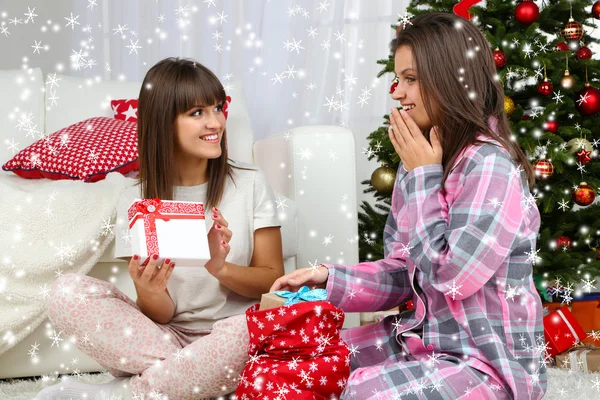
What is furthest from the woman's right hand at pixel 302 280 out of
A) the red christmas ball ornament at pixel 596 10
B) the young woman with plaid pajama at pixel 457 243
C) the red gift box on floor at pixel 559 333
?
the red christmas ball ornament at pixel 596 10

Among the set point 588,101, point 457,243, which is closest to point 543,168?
point 588,101

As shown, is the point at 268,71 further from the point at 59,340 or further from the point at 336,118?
the point at 59,340

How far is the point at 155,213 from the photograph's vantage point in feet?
4.29

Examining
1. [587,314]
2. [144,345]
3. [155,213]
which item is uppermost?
[155,213]

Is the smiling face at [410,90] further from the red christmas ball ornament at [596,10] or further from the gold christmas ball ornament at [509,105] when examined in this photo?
the red christmas ball ornament at [596,10]

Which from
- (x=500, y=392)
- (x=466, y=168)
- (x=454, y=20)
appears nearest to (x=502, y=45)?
(x=454, y=20)

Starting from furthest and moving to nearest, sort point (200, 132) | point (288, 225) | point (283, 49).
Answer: point (283, 49), point (288, 225), point (200, 132)

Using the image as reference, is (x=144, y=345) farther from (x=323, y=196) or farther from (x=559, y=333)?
(x=559, y=333)

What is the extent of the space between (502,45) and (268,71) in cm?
131

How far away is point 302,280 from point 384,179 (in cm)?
89

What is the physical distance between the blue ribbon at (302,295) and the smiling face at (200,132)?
18.1 inches

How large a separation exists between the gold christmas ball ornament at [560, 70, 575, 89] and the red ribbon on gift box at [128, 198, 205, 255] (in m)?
1.12

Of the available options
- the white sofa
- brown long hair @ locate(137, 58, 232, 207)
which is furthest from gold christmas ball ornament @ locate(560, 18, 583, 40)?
brown long hair @ locate(137, 58, 232, 207)

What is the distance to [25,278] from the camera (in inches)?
64.6
